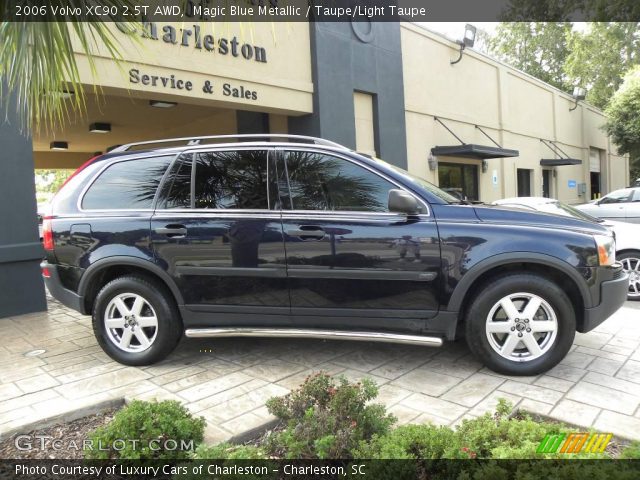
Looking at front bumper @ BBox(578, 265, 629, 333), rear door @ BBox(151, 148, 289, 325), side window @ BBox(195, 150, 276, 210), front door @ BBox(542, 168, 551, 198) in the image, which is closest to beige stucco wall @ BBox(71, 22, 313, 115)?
side window @ BBox(195, 150, 276, 210)

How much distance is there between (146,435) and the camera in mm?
2545

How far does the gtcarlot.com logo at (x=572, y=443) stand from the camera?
7.26ft

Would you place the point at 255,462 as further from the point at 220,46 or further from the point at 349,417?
the point at 220,46

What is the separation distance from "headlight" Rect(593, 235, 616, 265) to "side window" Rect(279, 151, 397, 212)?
1.65 metres

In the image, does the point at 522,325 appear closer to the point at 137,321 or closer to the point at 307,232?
the point at 307,232

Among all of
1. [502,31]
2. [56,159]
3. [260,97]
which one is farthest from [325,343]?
[502,31]

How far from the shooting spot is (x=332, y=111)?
9734 millimetres

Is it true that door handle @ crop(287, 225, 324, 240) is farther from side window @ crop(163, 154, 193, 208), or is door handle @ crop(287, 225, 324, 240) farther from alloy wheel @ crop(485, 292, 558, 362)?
alloy wheel @ crop(485, 292, 558, 362)

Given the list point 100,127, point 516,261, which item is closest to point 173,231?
point 516,261

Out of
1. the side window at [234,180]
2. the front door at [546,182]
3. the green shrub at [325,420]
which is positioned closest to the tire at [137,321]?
the side window at [234,180]

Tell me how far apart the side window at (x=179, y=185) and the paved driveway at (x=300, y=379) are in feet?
4.83

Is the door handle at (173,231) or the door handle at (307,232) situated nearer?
the door handle at (307,232)

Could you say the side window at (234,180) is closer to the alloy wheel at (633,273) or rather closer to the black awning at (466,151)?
the alloy wheel at (633,273)

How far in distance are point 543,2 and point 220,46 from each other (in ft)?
109
